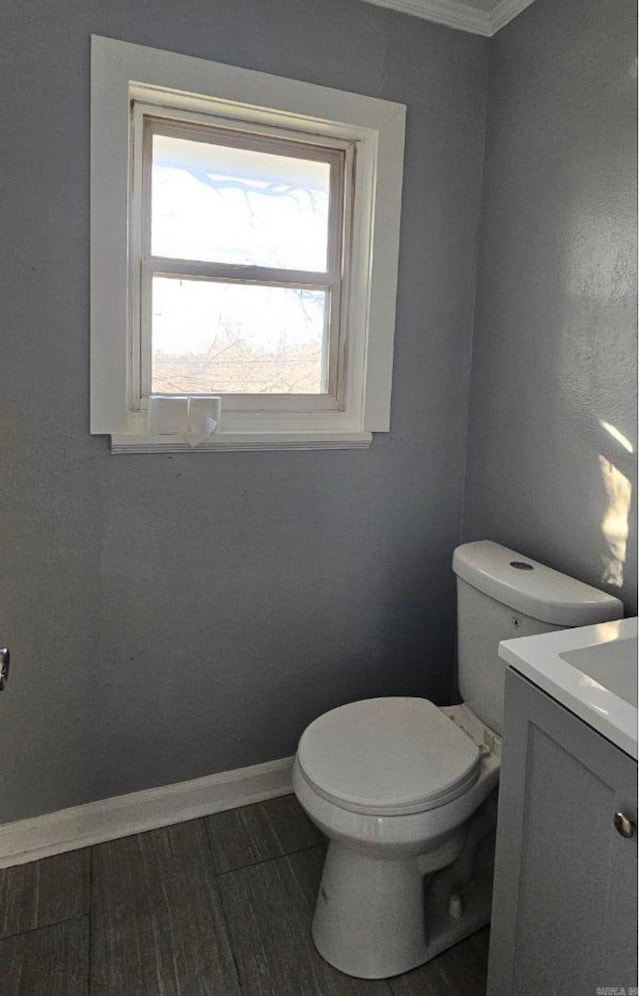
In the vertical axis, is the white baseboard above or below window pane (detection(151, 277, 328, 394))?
below

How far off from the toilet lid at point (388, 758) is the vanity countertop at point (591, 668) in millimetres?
388

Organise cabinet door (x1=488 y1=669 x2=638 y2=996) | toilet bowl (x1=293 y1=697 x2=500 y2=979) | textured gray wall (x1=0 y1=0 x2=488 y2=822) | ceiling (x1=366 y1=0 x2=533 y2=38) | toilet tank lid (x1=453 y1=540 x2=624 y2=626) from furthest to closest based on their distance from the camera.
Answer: ceiling (x1=366 y1=0 x2=533 y2=38), textured gray wall (x1=0 y1=0 x2=488 y2=822), toilet tank lid (x1=453 y1=540 x2=624 y2=626), toilet bowl (x1=293 y1=697 x2=500 y2=979), cabinet door (x1=488 y1=669 x2=638 y2=996)

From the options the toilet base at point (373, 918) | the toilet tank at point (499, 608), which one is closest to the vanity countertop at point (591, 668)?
the toilet tank at point (499, 608)

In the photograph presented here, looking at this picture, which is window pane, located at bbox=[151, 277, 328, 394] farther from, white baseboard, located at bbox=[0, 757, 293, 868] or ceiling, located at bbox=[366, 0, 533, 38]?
white baseboard, located at bbox=[0, 757, 293, 868]

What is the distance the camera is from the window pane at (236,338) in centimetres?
181

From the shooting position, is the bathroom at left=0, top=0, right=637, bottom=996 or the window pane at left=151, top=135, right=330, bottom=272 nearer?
the bathroom at left=0, top=0, right=637, bottom=996

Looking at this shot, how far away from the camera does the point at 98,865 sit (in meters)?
1.76

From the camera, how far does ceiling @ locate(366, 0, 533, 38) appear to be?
1.82 meters

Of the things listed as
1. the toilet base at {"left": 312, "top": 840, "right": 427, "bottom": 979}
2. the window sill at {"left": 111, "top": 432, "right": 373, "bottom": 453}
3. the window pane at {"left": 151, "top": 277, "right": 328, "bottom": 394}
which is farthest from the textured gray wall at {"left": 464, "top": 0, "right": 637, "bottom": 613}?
the toilet base at {"left": 312, "top": 840, "right": 427, "bottom": 979}

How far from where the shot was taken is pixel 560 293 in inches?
67.6

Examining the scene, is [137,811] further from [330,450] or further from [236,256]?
[236,256]

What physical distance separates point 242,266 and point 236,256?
0.03m

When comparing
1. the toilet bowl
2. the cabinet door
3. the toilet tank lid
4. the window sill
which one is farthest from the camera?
the window sill

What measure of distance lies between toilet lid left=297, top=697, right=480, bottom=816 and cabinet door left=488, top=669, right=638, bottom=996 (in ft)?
0.68
